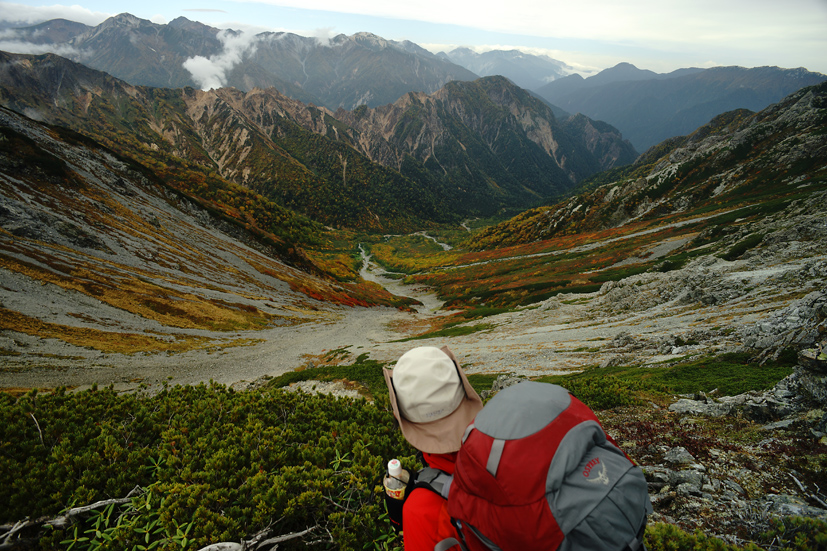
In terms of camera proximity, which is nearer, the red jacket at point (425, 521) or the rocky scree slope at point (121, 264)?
the red jacket at point (425, 521)

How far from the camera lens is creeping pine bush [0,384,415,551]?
461cm

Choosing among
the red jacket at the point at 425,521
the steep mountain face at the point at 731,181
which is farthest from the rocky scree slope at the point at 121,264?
the steep mountain face at the point at 731,181

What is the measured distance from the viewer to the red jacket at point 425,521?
3.05 metres

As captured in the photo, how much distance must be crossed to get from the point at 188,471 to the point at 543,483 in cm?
601

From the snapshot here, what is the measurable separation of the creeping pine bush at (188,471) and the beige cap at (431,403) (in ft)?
7.79

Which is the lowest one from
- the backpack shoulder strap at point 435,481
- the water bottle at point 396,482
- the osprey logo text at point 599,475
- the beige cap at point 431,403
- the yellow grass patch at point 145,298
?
the yellow grass patch at point 145,298

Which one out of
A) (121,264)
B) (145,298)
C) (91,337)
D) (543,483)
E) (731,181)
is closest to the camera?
(543,483)

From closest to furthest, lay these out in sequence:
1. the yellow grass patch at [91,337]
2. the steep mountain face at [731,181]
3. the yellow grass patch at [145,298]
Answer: the yellow grass patch at [91,337] < the yellow grass patch at [145,298] < the steep mountain face at [731,181]

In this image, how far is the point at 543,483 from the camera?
2402 mm

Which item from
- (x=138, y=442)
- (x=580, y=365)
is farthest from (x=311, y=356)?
(x=138, y=442)

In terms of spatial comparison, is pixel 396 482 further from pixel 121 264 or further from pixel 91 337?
pixel 121 264

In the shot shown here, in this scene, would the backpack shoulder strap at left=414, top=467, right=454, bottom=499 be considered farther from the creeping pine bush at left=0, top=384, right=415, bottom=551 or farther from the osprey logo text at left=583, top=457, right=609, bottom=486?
the creeping pine bush at left=0, top=384, right=415, bottom=551

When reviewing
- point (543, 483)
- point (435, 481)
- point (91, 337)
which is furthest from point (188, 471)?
point (91, 337)

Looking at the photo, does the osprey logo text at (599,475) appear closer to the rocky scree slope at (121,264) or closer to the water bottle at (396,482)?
the water bottle at (396,482)
